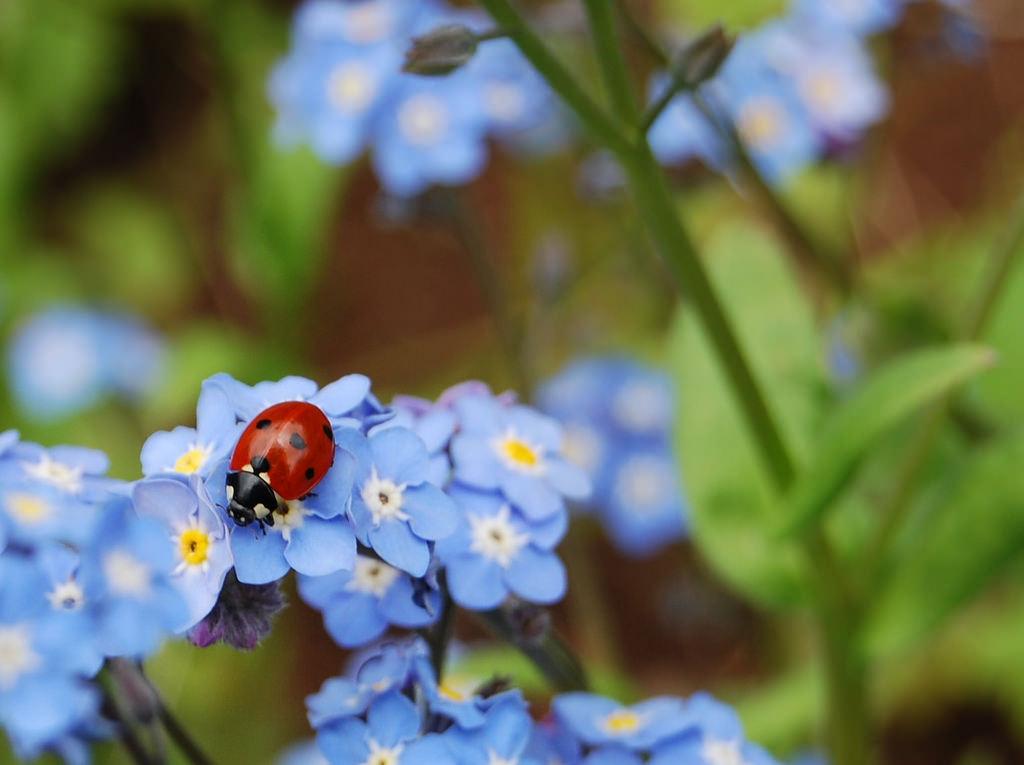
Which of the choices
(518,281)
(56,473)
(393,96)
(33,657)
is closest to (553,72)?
(56,473)

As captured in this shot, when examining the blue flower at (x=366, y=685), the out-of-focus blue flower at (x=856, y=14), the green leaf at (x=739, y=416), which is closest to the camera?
the blue flower at (x=366, y=685)

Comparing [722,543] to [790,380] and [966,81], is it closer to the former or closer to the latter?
[790,380]

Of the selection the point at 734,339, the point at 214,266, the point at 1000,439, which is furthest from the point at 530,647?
the point at 214,266

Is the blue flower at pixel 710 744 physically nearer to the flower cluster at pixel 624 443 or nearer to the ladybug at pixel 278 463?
the ladybug at pixel 278 463

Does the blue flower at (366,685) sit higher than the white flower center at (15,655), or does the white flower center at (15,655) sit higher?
the white flower center at (15,655)

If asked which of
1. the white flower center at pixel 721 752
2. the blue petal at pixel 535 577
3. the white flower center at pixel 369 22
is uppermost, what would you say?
the white flower center at pixel 369 22

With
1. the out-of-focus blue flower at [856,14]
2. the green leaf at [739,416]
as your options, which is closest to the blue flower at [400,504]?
the green leaf at [739,416]

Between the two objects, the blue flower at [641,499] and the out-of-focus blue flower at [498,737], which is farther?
the blue flower at [641,499]

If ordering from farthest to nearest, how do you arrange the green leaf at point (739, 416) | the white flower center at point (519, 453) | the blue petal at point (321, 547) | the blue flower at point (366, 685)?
the green leaf at point (739, 416) → the white flower center at point (519, 453) → the blue flower at point (366, 685) → the blue petal at point (321, 547)
